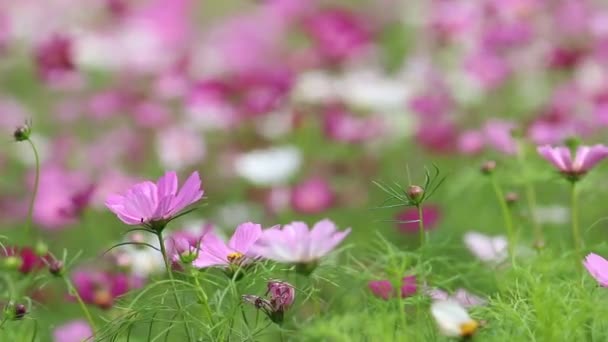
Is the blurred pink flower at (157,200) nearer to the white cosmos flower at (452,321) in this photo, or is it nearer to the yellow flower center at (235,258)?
the yellow flower center at (235,258)

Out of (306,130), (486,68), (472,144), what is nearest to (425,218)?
(472,144)

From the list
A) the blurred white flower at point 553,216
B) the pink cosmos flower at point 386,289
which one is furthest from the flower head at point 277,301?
the blurred white flower at point 553,216

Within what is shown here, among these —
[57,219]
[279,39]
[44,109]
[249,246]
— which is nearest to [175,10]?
[279,39]

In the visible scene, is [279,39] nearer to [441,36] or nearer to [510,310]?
[441,36]

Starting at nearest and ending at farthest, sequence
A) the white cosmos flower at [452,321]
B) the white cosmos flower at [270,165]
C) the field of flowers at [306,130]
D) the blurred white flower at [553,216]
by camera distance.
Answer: the white cosmos flower at [452,321] < the field of flowers at [306,130] < the blurred white flower at [553,216] < the white cosmos flower at [270,165]

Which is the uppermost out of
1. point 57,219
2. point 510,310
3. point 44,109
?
point 510,310

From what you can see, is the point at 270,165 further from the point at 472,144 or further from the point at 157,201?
the point at 157,201
